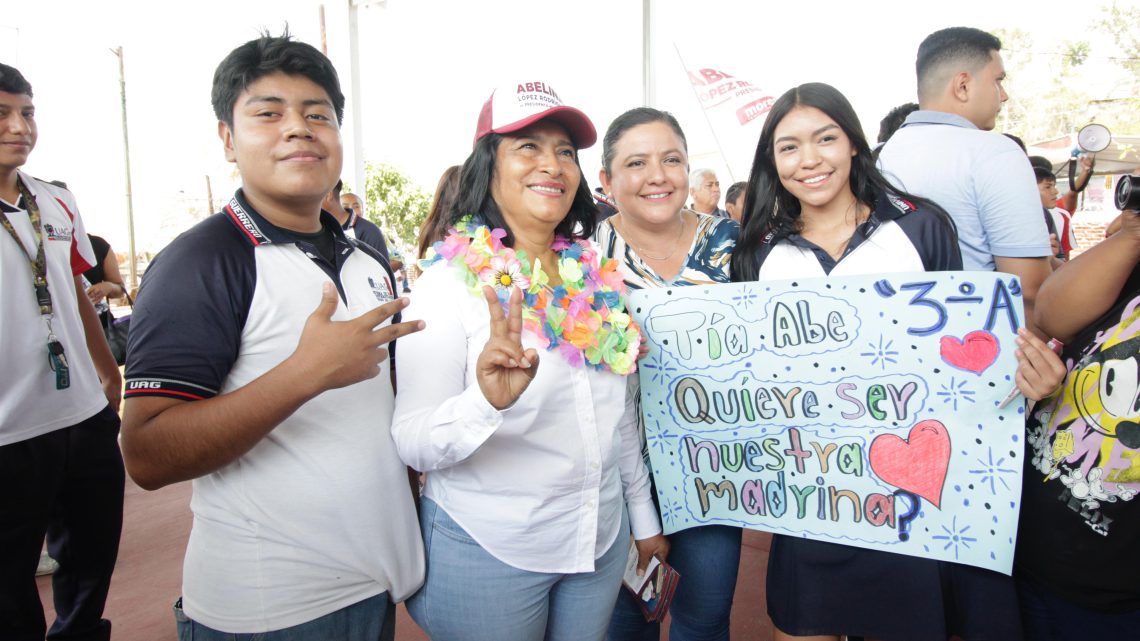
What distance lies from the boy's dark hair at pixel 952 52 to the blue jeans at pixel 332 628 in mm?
2889

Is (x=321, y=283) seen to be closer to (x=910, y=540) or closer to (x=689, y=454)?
(x=689, y=454)

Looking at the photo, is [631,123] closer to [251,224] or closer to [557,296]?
[557,296]

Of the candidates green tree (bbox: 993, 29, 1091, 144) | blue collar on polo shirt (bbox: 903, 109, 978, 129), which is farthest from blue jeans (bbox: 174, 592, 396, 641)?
green tree (bbox: 993, 29, 1091, 144)

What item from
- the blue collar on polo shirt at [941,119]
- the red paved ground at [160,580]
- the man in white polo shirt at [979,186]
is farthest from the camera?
the red paved ground at [160,580]

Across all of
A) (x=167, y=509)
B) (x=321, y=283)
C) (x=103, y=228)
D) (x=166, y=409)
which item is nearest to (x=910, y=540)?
(x=321, y=283)

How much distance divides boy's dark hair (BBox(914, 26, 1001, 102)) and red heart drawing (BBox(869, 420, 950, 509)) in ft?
6.00

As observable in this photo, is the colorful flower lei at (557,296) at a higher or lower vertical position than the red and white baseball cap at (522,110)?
lower

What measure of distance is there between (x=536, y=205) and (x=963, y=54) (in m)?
2.20

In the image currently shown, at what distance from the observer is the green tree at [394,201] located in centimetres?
2122

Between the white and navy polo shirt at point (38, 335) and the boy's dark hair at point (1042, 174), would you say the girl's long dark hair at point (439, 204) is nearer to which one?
the white and navy polo shirt at point (38, 335)

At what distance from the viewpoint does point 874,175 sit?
185 cm

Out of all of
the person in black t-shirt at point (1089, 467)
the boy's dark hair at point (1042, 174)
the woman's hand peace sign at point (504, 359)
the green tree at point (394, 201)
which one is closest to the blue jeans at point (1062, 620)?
the person in black t-shirt at point (1089, 467)

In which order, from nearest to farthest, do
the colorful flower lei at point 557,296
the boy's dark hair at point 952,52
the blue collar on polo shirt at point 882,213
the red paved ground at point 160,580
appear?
the colorful flower lei at point 557,296, the blue collar on polo shirt at point 882,213, the boy's dark hair at point 952,52, the red paved ground at point 160,580

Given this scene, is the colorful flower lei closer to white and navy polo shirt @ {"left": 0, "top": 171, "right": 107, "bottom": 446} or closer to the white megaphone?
white and navy polo shirt @ {"left": 0, "top": 171, "right": 107, "bottom": 446}
